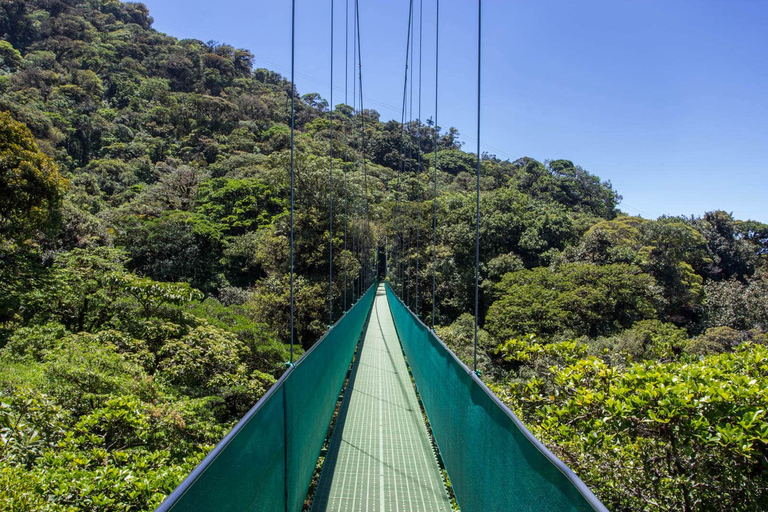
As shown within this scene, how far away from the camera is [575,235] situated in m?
23.8

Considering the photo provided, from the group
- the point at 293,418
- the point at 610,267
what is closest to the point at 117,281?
the point at 293,418

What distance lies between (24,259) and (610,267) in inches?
718

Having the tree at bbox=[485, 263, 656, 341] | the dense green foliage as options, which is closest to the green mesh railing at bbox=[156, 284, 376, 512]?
the dense green foliage

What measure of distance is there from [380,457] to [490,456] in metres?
2.08

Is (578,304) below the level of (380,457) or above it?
above

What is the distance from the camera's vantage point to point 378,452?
377cm

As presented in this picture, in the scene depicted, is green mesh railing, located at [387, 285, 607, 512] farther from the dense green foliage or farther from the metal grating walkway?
the dense green foliage

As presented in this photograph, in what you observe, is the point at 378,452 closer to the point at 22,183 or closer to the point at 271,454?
the point at 271,454

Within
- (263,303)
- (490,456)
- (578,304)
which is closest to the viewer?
(490,456)

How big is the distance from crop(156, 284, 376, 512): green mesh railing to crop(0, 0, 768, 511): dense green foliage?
3.84 ft

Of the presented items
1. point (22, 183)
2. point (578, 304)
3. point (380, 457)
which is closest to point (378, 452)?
point (380, 457)

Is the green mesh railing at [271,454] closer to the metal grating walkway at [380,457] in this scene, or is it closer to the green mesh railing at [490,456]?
the metal grating walkway at [380,457]

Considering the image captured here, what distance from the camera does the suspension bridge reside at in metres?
1.29

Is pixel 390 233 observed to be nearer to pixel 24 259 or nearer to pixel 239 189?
pixel 239 189
